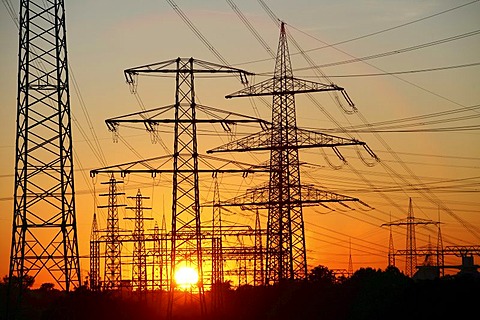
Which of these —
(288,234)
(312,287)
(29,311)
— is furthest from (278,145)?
(29,311)

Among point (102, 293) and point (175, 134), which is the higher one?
point (175, 134)

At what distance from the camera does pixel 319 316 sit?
64062mm

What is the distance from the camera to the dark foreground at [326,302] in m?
51.7

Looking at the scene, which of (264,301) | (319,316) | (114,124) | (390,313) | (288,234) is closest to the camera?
(390,313)

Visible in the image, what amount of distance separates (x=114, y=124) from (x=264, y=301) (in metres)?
21.3

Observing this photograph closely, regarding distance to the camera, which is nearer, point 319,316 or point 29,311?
point 319,316

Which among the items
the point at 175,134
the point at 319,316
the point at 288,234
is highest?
the point at 175,134

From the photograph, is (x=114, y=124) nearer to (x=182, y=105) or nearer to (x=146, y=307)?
(x=182, y=105)

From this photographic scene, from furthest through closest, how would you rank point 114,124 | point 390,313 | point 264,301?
point 264,301
point 114,124
point 390,313

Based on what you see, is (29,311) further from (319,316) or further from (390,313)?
(390,313)

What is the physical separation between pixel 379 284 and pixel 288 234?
8308mm

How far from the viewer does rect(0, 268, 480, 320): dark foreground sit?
5166 centimetres

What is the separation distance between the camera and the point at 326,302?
66500mm

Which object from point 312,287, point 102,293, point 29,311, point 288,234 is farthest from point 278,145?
point 29,311
